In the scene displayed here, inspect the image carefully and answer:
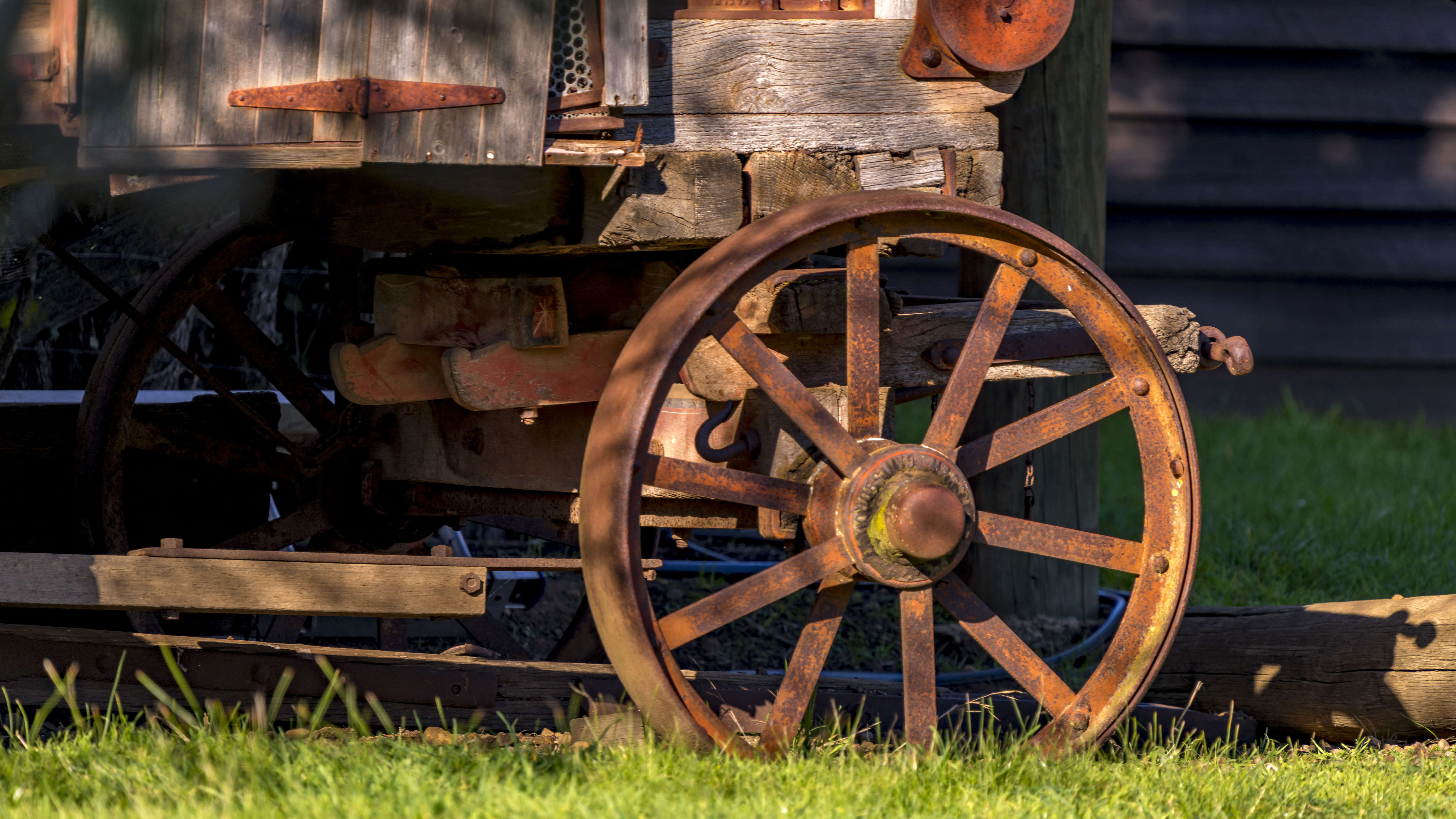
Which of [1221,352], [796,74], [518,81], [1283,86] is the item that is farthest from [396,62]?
[1283,86]

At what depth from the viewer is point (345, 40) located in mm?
2168

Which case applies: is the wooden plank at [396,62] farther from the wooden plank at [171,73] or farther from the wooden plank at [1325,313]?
the wooden plank at [1325,313]

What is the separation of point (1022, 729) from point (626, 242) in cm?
111

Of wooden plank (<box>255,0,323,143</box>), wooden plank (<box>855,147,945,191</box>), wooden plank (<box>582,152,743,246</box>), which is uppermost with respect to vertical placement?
wooden plank (<box>255,0,323,143</box>)

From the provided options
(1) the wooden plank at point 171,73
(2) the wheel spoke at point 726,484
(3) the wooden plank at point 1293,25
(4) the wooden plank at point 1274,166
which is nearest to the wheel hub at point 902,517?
(2) the wheel spoke at point 726,484

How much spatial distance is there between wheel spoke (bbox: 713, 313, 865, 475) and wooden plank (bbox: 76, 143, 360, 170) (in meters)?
0.66

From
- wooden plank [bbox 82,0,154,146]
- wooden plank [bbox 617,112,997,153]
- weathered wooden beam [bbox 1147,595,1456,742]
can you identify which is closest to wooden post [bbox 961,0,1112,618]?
weathered wooden beam [bbox 1147,595,1456,742]

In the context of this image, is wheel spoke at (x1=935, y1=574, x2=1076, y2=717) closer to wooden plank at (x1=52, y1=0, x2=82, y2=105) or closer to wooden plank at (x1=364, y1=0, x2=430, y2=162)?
wooden plank at (x1=364, y1=0, x2=430, y2=162)

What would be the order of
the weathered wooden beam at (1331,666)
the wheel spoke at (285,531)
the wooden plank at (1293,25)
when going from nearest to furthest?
1. the weathered wooden beam at (1331,666)
2. the wheel spoke at (285,531)
3. the wooden plank at (1293,25)

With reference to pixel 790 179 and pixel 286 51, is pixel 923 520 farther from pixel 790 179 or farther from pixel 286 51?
pixel 286 51

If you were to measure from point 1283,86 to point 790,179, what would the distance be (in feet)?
14.8

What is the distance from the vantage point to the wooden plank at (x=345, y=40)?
2164mm

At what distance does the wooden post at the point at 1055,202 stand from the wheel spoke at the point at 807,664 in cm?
173

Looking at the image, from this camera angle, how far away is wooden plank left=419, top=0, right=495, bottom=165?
2.20 meters
